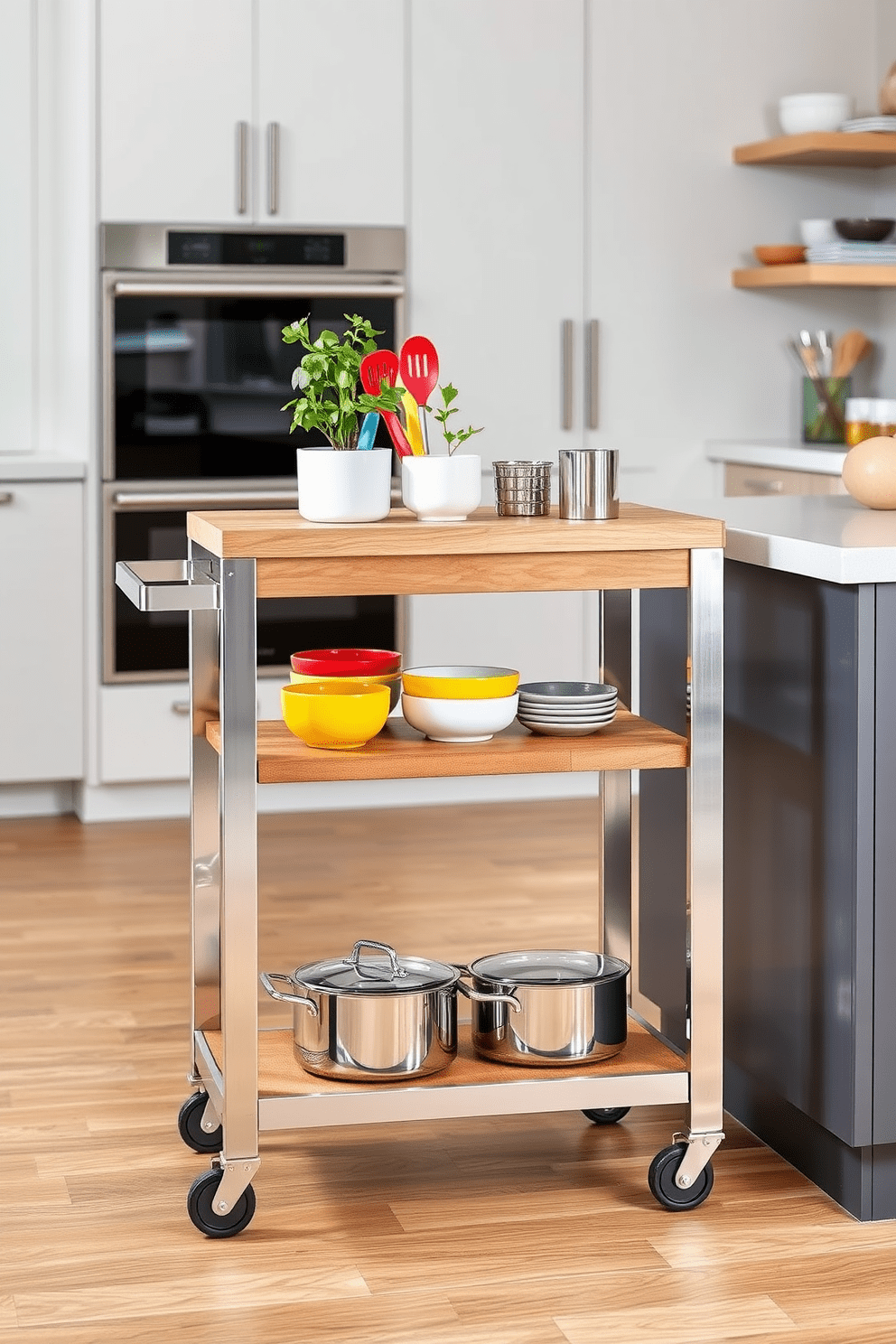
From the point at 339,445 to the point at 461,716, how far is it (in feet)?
1.23

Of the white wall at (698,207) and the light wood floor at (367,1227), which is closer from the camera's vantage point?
the light wood floor at (367,1227)

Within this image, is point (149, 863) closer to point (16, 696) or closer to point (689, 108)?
point (16, 696)

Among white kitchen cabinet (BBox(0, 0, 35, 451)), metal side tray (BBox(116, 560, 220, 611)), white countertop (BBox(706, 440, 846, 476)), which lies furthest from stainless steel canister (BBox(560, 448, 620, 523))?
white kitchen cabinet (BBox(0, 0, 35, 451))

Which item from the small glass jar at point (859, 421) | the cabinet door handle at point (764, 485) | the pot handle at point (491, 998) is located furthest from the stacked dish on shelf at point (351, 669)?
the small glass jar at point (859, 421)

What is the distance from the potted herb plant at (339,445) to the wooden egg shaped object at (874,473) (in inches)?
31.3

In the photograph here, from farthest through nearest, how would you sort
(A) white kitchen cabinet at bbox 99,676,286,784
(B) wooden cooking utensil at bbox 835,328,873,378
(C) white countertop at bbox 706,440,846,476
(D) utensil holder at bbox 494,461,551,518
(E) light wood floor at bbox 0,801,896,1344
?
(B) wooden cooking utensil at bbox 835,328,873,378, (A) white kitchen cabinet at bbox 99,676,286,784, (C) white countertop at bbox 706,440,846,476, (D) utensil holder at bbox 494,461,551,518, (E) light wood floor at bbox 0,801,896,1344

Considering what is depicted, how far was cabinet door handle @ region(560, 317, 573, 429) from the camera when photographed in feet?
15.9

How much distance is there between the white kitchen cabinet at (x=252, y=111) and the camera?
4449 millimetres

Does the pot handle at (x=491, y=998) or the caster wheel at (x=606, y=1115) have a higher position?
the pot handle at (x=491, y=998)

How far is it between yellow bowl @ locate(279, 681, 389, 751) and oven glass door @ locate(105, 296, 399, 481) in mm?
2333

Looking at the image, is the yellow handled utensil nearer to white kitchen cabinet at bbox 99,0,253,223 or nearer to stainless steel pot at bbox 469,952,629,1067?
stainless steel pot at bbox 469,952,629,1067

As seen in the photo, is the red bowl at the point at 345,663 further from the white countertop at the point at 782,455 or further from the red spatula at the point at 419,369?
the white countertop at the point at 782,455

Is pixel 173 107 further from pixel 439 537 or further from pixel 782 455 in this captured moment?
pixel 439 537

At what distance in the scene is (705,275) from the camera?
4.97 meters
